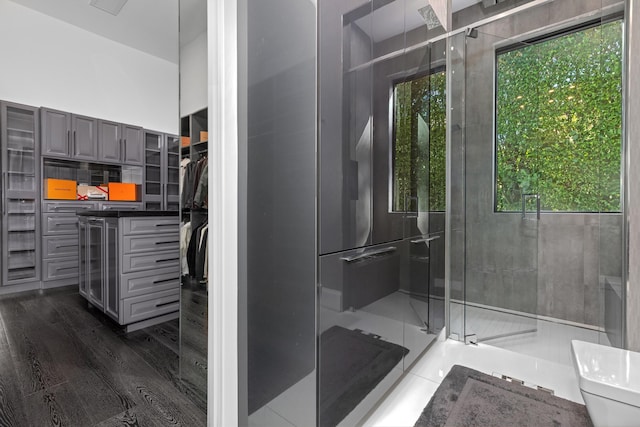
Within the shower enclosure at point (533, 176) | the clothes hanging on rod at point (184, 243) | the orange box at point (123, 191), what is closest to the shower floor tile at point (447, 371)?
the shower enclosure at point (533, 176)

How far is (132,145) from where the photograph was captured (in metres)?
4.63

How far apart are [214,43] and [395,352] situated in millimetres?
1674

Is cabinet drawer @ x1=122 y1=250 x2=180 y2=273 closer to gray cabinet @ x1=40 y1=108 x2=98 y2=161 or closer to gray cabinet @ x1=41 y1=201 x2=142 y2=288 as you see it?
gray cabinet @ x1=41 y1=201 x2=142 y2=288

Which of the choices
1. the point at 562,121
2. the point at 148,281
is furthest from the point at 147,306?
the point at 562,121

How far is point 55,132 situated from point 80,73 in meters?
1.07

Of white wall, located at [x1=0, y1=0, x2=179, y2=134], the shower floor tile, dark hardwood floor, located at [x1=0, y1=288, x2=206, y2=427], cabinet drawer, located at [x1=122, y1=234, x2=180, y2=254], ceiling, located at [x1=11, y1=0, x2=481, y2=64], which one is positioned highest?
ceiling, located at [x1=11, y1=0, x2=481, y2=64]

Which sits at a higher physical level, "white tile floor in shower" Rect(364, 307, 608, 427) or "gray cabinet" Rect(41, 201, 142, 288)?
"gray cabinet" Rect(41, 201, 142, 288)

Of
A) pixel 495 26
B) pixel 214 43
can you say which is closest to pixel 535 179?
pixel 495 26

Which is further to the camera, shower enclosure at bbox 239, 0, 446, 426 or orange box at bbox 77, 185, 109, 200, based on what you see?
orange box at bbox 77, 185, 109, 200

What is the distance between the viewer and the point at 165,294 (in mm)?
2500

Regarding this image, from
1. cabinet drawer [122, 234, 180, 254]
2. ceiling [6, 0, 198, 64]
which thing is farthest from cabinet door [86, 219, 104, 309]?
ceiling [6, 0, 198, 64]

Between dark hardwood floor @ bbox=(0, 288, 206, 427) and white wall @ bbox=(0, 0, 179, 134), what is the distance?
9.70 ft

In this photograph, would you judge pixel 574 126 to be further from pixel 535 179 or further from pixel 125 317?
pixel 125 317

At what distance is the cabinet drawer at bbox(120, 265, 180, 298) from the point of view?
2275 mm
